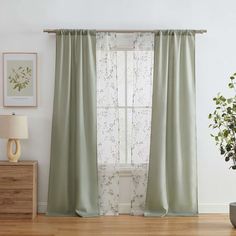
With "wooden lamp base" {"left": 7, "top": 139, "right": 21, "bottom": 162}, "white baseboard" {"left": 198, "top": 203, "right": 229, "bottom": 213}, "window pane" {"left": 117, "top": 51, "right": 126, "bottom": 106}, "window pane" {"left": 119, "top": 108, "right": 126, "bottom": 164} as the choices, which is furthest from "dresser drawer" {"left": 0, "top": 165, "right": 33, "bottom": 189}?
"white baseboard" {"left": 198, "top": 203, "right": 229, "bottom": 213}

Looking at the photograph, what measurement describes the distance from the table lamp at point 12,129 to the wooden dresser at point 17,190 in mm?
179

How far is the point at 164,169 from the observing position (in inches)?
243

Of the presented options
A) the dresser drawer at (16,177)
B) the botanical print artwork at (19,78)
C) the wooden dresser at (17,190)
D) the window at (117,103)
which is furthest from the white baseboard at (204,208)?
the botanical print artwork at (19,78)

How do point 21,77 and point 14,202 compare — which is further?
point 21,77

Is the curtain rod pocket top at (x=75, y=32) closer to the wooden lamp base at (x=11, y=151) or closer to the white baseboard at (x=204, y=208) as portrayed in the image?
the wooden lamp base at (x=11, y=151)

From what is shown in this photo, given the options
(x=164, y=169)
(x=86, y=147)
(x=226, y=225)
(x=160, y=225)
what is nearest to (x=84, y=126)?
(x=86, y=147)

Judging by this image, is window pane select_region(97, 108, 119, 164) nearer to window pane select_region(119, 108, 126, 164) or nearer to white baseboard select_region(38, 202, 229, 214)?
window pane select_region(119, 108, 126, 164)

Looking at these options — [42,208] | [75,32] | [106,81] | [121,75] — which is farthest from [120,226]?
[75,32]

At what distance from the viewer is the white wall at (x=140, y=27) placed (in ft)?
20.8

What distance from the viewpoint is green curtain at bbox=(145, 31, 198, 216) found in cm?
617

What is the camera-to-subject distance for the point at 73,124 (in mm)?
6223

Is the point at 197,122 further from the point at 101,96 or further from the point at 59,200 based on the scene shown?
the point at 59,200

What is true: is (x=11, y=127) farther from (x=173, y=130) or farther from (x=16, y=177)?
(x=173, y=130)

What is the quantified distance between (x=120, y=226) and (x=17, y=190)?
1.31 metres
